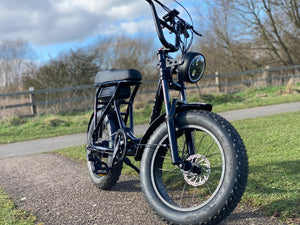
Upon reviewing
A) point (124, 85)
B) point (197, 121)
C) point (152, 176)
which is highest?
point (124, 85)

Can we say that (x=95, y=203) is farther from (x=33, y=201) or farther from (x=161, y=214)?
(x=161, y=214)

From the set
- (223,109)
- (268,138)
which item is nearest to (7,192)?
(268,138)

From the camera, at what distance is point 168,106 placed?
8.21 feet

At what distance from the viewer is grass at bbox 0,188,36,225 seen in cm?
264

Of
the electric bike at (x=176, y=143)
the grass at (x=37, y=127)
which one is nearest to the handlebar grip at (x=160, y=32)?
the electric bike at (x=176, y=143)

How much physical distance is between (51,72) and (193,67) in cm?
1347

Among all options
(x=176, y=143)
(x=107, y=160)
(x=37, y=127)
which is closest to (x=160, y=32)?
(x=176, y=143)

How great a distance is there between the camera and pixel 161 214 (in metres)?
2.32

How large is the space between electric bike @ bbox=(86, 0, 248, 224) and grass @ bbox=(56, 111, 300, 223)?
418 mm

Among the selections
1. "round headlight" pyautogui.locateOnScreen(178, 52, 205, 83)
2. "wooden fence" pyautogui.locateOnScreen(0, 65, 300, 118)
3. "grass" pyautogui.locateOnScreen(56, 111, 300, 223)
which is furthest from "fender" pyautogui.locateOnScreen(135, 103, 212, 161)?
"wooden fence" pyautogui.locateOnScreen(0, 65, 300, 118)

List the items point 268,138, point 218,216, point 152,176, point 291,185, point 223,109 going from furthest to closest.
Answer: point 223,109 → point 268,138 → point 291,185 → point 152,176 → point 218,216

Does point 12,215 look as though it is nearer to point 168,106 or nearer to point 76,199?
point 76,199

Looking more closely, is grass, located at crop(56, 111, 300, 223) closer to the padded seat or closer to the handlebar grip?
the padded seat

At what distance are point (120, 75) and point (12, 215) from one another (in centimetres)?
168
